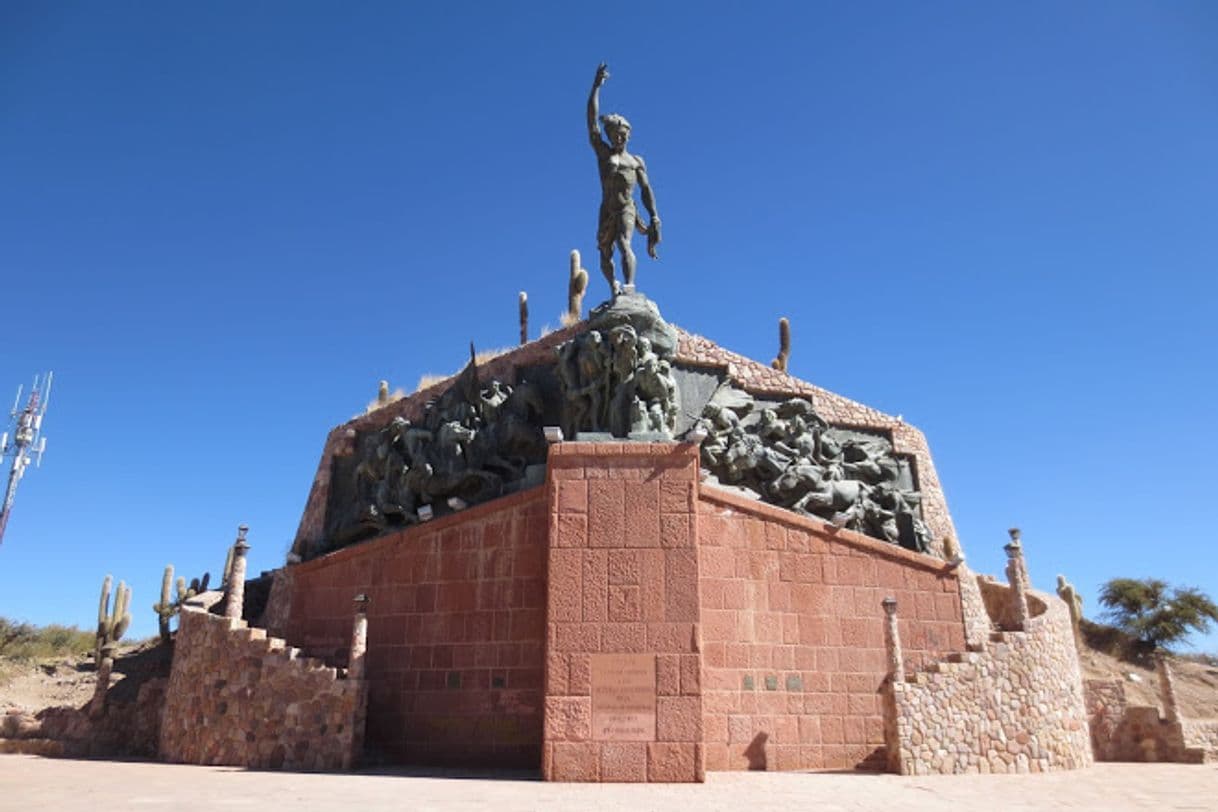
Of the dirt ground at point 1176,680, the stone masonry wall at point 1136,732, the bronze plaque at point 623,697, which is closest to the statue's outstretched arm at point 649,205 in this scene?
the bronze plaque at point 623,697

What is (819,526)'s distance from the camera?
1468 centimetres

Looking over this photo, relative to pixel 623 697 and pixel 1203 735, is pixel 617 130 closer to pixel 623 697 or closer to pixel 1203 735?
pixel 623 697

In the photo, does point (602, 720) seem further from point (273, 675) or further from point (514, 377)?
point (514, 377)

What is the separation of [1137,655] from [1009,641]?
2600cm

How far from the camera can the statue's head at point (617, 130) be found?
15391mm

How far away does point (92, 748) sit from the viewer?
16359 mm

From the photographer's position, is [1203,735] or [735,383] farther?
[1203,735]

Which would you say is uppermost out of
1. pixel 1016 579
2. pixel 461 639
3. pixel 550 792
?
pixel 1016 579

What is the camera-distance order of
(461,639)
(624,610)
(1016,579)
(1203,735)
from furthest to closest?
(1203,735) < (1016,579) < (461,639) < (624,610)

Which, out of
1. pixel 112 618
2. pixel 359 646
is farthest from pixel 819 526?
pixel 112 618

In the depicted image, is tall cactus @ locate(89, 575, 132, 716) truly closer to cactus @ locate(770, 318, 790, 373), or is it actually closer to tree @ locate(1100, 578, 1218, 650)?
cactus @ locate(770, 318, 790, 373)

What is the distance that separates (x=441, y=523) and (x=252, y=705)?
4215mm

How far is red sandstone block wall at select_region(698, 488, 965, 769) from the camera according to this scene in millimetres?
12961

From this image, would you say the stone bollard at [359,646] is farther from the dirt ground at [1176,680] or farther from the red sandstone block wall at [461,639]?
the dirt ground at [1176,680]
